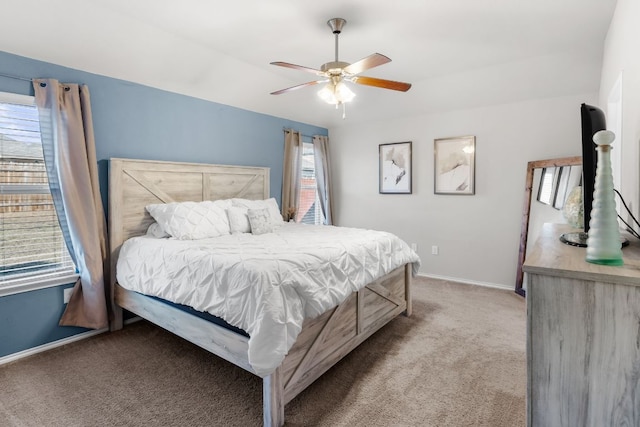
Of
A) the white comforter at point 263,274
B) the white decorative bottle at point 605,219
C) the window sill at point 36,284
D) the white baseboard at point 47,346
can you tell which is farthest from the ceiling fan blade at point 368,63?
the white baseboard at point 47,346

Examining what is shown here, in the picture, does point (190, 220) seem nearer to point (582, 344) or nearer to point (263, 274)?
point (263, 274)

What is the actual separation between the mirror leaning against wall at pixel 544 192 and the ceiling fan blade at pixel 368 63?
264 centimetres

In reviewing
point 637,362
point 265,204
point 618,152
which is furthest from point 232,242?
point 618,152

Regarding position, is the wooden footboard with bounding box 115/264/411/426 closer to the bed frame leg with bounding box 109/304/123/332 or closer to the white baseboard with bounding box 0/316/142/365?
A: the bed frame leg with bounding box 109/304/123/332

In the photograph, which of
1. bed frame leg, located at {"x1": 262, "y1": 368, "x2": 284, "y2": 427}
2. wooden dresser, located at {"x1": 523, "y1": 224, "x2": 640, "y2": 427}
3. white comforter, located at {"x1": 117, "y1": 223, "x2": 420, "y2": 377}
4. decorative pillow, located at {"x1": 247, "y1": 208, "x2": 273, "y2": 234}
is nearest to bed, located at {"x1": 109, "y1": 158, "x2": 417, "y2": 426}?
bed frame leg, located at {"x1": 262, "y1": 368, "x2": 284, "y2": 427}

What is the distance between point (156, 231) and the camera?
10.1 feet

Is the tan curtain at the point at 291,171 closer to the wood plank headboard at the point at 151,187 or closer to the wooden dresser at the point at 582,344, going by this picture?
the wood plank headboard at the point at 151,187

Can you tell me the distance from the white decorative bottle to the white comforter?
135 cm

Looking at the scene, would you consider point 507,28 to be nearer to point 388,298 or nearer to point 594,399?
point 388,298

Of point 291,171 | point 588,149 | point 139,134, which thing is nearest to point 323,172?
point 291,171

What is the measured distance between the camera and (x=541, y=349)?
3.31 feet

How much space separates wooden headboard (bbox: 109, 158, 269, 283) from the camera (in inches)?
118

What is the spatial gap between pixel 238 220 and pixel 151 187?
34.6 inches

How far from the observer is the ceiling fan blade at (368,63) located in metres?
2.15
